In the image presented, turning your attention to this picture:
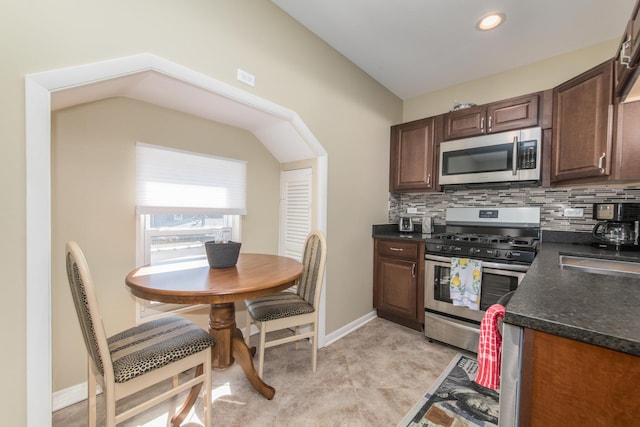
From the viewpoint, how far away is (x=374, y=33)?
216 cm

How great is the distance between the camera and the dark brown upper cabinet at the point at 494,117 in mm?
2314

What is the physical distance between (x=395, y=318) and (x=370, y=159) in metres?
1.75


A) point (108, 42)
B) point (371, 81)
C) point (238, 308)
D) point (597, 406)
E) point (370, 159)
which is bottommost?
point (238, 308)

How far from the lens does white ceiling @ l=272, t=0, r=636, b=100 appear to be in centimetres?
184

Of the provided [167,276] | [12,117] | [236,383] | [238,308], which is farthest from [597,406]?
[238,308]

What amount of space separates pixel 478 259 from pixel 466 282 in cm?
22

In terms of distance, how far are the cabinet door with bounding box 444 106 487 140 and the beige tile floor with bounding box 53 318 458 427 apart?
6.75 feet

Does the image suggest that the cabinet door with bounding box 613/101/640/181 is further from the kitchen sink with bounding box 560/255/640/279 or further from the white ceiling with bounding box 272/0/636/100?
the white ceiling with bounding box 272/0/636/100

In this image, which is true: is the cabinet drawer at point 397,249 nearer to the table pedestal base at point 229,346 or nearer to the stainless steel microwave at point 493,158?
the stainless steel microwave at point 493,158

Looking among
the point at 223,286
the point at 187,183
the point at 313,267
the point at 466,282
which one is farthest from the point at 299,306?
the point at 466,282

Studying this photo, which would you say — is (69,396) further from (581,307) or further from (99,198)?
(581,307)

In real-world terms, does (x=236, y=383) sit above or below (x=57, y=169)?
below

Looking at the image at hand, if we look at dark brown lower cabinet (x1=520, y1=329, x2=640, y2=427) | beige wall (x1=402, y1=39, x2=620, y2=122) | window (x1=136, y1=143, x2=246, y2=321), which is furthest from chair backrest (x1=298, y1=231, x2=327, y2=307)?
beige wall (x1=402, y1=39, x2=620, y2=122)

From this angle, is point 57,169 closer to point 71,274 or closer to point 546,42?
point 71,274
